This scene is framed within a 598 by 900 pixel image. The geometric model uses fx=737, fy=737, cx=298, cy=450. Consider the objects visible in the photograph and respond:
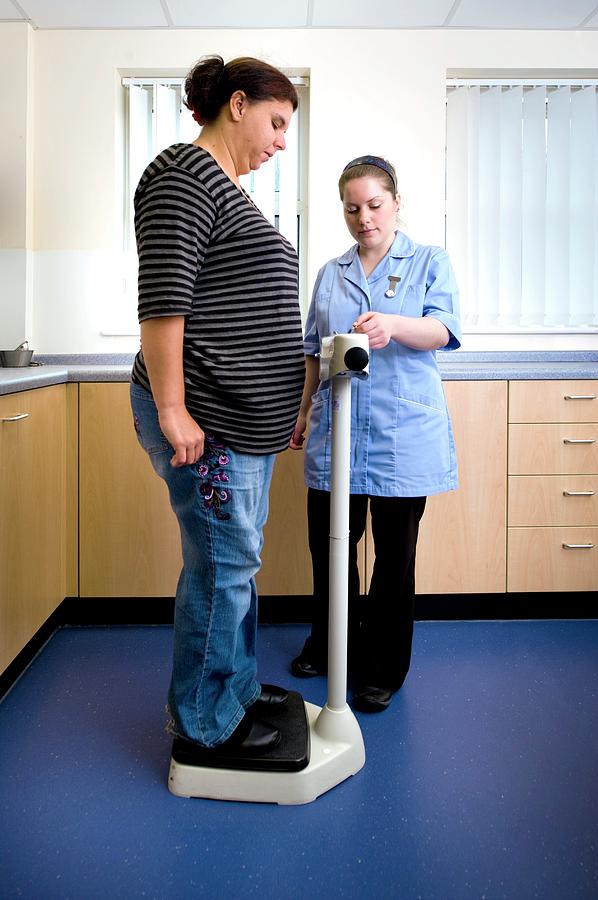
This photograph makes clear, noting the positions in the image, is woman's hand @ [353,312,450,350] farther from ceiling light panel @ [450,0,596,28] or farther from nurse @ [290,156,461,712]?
ceiling light panel @ [450,0,596,28]

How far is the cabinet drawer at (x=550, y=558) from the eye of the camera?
7.91ft

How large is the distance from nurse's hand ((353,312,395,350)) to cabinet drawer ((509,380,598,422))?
96 centimetres

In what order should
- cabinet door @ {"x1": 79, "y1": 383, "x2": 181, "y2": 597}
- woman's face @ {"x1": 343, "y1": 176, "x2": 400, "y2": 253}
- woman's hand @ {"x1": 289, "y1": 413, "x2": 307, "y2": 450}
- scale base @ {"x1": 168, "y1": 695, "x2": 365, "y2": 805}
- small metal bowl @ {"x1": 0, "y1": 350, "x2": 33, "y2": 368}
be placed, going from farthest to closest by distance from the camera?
small metal bowl @ {"x1": 0, "y1": 350, "x2": 33, "y2": 368} → cabinet door @ {"x1": 79, "y1": 383, "x2": 181, "y2": 597} → woman's hand @ {"x1": 289, "y1": 413, "x2": 307, "y2": 450} → woman's face @ {"x1": 343, "y1": 176, "x2": 400, "y2": 253} → scale base @ {"x1": 168, "y1": 695, "x2": 365, "y2": 805}

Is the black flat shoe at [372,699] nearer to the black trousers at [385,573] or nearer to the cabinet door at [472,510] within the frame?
the black trousers at [385,573]

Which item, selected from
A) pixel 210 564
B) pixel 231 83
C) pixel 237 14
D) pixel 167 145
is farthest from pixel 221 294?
pixel 237 14

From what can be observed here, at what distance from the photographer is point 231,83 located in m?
1.29

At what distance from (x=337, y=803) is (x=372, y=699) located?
387 millimetres

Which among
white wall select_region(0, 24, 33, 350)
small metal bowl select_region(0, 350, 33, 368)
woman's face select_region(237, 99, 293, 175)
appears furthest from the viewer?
white wall select_region(0, 24, 33, 350)

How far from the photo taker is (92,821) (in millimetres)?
1354

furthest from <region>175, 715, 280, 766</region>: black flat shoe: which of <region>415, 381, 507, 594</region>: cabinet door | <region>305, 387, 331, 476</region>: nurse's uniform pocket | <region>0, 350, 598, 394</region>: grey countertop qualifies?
<region>415, 381, 507, 594</region>: cabinet door

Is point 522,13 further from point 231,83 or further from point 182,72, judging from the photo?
point 231,83

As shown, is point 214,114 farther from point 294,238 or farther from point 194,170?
point 294,238

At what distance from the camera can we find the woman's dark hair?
1.28 meters

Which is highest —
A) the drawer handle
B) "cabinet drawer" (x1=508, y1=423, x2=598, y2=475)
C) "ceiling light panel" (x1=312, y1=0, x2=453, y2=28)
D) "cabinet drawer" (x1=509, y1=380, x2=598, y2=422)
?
"ceiling light panel" (x1=312, y1=0, x2=453, y2=28)
